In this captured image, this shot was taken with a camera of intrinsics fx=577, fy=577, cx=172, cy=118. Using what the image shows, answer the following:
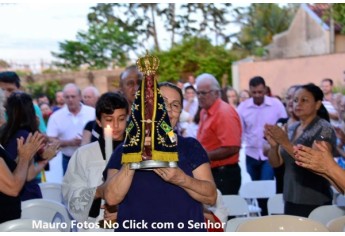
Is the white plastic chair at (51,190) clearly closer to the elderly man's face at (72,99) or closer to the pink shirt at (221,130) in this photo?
the pink shirt at (221,130)

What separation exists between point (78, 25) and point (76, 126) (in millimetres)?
3148

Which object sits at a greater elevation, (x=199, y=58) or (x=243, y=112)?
(x=199, y=58)

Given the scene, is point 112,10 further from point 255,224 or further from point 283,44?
point 255,224

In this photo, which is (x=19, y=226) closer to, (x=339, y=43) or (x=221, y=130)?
(x=221, y=130)

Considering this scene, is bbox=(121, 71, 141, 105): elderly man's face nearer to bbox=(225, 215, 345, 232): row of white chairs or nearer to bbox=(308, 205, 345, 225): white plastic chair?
bbox=(308, 205, 345, 225): white plastic chair

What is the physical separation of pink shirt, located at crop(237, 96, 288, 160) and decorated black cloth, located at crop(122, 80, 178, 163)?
4134 mm

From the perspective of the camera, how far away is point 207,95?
534cm

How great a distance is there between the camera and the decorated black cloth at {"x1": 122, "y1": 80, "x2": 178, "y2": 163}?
88.5 inches

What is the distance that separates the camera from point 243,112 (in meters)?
6.62

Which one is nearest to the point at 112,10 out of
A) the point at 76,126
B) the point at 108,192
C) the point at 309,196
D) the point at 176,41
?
the point at 176,41

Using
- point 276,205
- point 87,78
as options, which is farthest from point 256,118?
point 87,78

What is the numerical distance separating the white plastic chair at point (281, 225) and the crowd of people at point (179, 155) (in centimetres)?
16

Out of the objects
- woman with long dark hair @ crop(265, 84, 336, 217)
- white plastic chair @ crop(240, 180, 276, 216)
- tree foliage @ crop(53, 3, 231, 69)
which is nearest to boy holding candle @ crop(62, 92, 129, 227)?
woman with long dark hair @ crop(265, 84, 336, 217)
